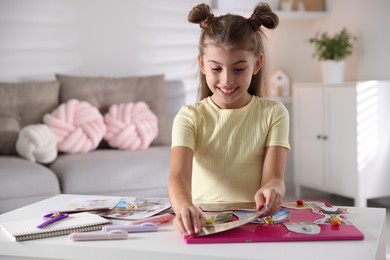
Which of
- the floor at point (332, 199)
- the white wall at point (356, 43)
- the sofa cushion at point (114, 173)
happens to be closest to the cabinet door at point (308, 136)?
the floor at point (332, 199)

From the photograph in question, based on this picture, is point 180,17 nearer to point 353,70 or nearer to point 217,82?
point 353,70

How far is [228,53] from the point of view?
146cm

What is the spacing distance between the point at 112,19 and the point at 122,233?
294 centimetres

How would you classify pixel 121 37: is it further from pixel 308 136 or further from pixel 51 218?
pixel 51 218

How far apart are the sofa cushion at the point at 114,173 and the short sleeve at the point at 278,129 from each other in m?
1.48

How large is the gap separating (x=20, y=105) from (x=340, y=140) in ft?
6.27

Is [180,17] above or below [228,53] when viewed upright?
above

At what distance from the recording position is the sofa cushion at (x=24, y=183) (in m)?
2.70

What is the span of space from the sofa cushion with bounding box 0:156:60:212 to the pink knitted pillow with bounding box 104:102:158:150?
1.83ft

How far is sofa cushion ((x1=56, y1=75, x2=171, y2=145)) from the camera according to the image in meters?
3.47

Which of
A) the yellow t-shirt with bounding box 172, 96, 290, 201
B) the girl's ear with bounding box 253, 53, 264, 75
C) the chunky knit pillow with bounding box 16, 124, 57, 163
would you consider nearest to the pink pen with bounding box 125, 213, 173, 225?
the yellow t-shirt with bounding box 172, 96, 290, 201

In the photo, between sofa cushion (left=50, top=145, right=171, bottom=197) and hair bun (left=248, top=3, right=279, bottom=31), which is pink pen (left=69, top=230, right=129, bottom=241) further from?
sofa cushion (left=50, top=145, right=171, bottom=197)

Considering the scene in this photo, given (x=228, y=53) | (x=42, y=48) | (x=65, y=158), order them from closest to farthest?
(x=228, y=53)
(x=65, y=158)
(x=42, y=48)

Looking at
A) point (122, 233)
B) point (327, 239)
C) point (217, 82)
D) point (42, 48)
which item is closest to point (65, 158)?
point (42, 48)
